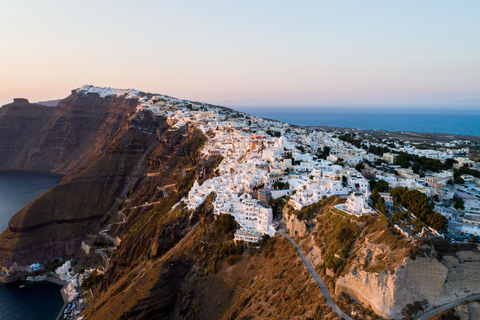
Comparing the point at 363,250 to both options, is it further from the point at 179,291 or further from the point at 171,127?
the point at 171,127

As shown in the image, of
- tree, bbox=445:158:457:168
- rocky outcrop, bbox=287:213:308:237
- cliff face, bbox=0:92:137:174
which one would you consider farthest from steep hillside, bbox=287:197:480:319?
cliff face, bbox=0:92:137:174

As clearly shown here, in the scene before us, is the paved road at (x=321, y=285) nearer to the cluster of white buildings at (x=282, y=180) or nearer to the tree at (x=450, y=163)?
the cluster of white buildings at (x=282, y=180)

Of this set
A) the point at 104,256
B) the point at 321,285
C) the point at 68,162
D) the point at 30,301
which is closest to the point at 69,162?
the point at 68,162

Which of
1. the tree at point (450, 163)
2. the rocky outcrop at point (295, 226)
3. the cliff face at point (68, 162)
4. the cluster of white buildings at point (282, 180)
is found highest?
the tree at point (450, 163)

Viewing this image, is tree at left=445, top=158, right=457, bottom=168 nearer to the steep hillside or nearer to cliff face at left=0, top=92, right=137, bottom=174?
the steep hillside

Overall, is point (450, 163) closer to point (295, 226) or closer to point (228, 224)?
point (295, 226)

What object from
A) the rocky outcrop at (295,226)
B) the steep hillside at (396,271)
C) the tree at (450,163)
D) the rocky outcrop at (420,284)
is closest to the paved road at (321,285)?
the steep hillside at (396,271)
